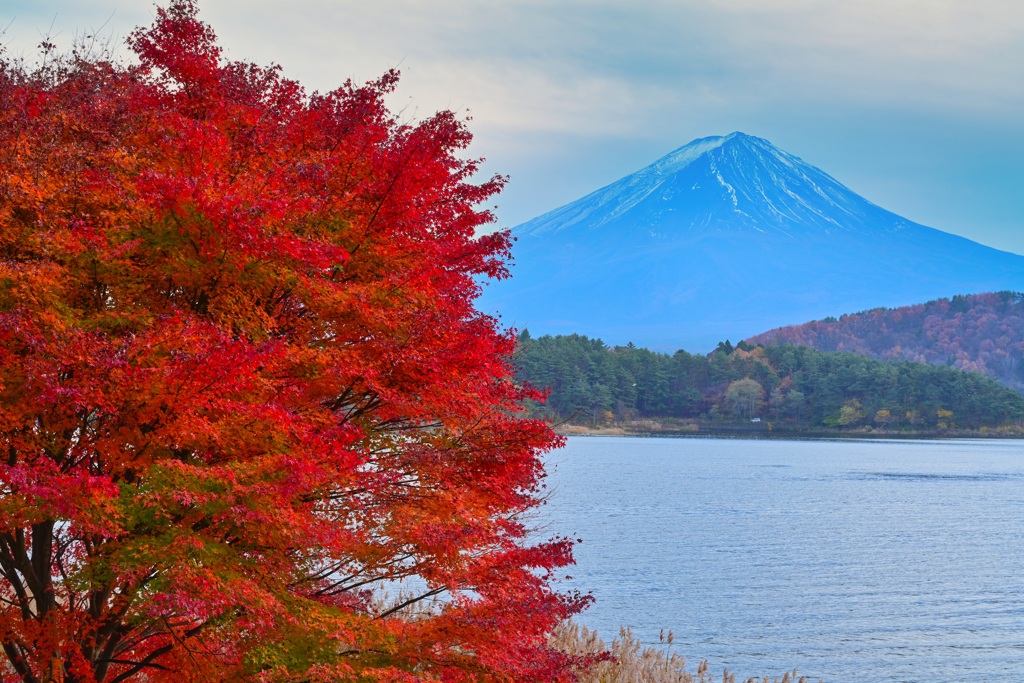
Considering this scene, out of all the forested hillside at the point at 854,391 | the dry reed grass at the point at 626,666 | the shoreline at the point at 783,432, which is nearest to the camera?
the dry reed grass at the point at 626,666

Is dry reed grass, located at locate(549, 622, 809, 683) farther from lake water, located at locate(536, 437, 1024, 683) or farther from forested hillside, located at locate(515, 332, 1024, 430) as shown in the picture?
forested hillside, located at locate(515, 332, 1024, 430)

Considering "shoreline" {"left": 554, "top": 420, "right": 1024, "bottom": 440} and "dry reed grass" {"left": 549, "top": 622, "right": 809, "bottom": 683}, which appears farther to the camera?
"shoreline" {"left": 554, "top": 420, "right": 1024, "bottom": 440}

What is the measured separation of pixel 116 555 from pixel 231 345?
229 centimetres

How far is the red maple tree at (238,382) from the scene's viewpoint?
934 cm

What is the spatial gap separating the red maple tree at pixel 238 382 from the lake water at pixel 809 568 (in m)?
16.0

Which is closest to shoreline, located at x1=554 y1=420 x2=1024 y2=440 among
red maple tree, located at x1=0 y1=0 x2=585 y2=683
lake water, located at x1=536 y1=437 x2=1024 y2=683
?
lake water, located at x1=536 y1=437 x2=1024 y2=683

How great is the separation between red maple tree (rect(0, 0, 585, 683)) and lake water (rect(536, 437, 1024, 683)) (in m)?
Result: 16.0

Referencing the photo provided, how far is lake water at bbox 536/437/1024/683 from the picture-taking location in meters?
28.7

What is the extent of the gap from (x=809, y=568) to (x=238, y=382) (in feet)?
123

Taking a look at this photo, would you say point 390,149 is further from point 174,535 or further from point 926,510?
point 926,510

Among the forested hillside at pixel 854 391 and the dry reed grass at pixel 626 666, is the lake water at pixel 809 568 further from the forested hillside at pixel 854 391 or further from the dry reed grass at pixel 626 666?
the forested hillside at pixel 854 391

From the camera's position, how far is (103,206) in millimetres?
10203

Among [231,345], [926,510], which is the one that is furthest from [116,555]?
[926,510]

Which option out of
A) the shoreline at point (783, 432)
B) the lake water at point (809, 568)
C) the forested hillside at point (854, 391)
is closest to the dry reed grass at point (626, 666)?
the lake water at point (809, 568)
